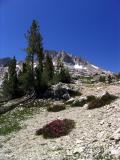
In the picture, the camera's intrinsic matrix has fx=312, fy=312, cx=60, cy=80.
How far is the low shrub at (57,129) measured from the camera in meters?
28.4

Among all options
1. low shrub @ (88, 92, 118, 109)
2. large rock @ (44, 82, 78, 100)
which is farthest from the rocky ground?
large rock @ (44, 82, 78, 100)

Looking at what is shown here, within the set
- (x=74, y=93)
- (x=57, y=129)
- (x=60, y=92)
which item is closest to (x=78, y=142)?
(x=57, y=129)

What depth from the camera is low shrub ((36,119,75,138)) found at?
28.4 metres

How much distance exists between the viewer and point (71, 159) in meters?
21.0

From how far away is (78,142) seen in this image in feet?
79.9

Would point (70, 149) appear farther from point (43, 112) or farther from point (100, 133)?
point (43, 112)

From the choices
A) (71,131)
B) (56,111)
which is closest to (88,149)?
(71,131)

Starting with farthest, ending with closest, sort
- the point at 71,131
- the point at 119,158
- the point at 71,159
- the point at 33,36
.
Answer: the point at 33,36 → the point at 71,131 → the point at 71,159 → the point at 119,158

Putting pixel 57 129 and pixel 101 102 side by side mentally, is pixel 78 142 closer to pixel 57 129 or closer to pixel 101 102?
pixel 57 129

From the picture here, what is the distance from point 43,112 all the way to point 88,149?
68.8ft

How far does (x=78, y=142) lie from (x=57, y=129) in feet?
16.8

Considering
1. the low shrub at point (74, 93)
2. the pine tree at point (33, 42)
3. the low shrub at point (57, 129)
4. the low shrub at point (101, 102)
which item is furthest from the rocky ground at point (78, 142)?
the pine tree at point (33, 42)

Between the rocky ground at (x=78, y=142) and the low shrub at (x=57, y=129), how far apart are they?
56cm

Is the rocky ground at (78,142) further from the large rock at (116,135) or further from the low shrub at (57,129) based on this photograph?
the low shrub at (57,129)
